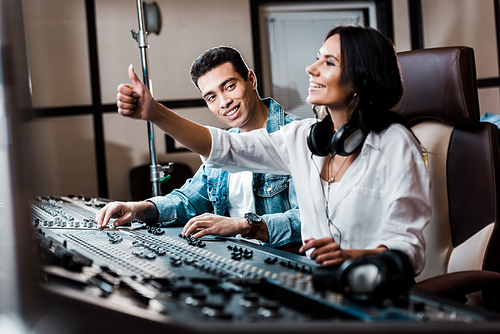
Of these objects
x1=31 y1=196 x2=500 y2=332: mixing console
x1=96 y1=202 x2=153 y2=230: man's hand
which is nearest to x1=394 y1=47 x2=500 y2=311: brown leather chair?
x1=31 y1=196 x2=500 y2=332: mixing console

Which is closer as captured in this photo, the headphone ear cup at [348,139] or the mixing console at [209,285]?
the mixing console at [209,285]

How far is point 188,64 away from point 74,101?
107 centimetres

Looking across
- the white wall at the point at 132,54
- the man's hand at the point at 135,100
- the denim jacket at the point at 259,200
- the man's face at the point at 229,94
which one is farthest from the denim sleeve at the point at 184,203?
the white wall at the point at 132,54

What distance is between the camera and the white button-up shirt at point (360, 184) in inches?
37.5

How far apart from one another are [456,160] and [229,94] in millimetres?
795

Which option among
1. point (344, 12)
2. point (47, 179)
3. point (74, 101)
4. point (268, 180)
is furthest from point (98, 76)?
point (47, 179)

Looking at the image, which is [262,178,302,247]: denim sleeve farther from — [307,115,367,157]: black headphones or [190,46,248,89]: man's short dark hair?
[190,46,248,89]: man's short dark hair

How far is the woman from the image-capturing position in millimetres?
960

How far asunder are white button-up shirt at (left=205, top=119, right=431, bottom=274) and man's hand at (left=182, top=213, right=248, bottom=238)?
16cm

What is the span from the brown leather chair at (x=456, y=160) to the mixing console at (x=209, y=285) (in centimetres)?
64

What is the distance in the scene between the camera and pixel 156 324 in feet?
1.61

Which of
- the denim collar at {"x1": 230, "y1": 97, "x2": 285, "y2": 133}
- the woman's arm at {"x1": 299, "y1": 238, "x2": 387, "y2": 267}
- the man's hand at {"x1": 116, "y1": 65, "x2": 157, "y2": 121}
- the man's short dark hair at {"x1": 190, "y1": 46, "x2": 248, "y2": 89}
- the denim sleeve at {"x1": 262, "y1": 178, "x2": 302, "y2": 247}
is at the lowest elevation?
the denim sleeve at {"x1": 262, "y1": 178, "x2": 302, "y2": 247}

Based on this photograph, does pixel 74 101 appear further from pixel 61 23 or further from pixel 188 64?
pixel 188 64

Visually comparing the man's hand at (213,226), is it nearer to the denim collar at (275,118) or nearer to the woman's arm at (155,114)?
the woman's arm at (155,114)
